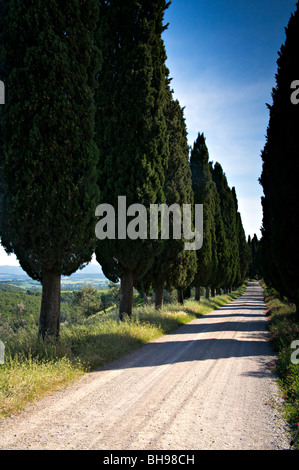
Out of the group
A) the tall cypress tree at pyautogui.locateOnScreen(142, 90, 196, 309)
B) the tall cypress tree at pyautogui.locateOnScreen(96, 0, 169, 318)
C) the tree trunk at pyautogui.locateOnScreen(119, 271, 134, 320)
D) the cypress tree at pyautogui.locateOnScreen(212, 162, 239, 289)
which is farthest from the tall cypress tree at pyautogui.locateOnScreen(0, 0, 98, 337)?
the cypress tree at pyautogui.locateOnScreen(212, 162, 239, 289)

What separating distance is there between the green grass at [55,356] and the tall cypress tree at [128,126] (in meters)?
2.63

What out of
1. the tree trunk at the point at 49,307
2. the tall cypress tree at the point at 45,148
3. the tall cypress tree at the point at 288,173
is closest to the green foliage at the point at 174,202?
the tall cypress tree at the point at 288,173

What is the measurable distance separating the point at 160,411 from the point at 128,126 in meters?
11.2

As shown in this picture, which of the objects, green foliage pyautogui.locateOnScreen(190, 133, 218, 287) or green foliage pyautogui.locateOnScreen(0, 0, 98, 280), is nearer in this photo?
green foliage pyautogui.locateOnScreen(0, 0, 98, 280)

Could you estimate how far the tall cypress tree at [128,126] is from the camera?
13.0 m

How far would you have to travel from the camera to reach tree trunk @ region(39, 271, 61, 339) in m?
8.09

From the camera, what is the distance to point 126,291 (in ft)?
43.5

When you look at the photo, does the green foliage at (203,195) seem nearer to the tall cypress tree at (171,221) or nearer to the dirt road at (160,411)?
the tall cypress tree at (171,221)

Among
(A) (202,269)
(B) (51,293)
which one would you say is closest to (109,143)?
(B) (51,293)

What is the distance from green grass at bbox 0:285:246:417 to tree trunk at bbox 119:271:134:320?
1123 millimetres

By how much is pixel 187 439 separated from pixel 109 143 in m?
11.6

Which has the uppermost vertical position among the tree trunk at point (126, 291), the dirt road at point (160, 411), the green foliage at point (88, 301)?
the tree trunk at point (126, 291)

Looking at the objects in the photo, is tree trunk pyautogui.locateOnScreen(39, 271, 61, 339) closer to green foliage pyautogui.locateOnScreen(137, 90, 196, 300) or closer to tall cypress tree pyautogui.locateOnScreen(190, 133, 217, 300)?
green foliage pyautogui.locateOnScreen(137, 90, 196, 300)
